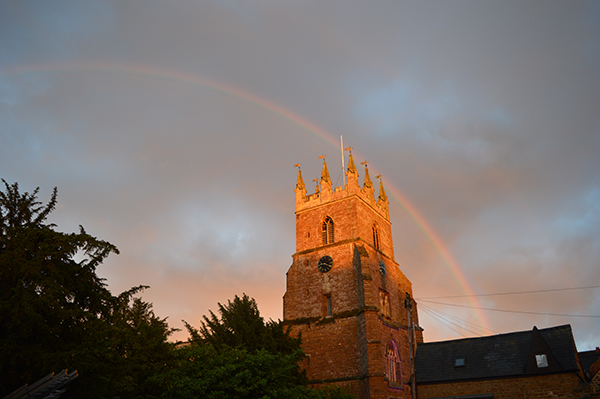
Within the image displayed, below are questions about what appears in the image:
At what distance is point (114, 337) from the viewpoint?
2081cm

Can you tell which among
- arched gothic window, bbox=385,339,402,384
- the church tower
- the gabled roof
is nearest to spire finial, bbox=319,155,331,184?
the church tower

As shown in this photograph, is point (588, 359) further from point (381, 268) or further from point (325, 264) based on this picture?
point (325, 264)

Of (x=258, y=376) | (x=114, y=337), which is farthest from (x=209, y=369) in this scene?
(x=114, y=337)

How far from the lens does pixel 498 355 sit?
126ft

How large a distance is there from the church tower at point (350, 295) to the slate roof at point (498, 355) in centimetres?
207

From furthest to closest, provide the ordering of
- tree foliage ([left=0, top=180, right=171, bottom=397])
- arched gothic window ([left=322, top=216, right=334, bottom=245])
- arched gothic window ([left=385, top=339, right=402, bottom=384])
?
arched gothic window ([left=322, top=216, right=334, bottom=245]), arched gothic window ([left=385, top=339, right=402, bottom=384]), tree foliage ([left=0, top=180, right=171, bottom=397])

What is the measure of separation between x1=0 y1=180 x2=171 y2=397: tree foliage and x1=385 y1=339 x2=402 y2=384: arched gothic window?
22123mm

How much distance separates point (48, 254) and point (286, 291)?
26.8 m

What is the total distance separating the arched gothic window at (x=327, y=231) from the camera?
149 ft

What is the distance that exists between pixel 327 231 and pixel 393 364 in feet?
42.8

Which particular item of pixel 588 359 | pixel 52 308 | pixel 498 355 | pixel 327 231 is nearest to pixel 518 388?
pixel 498 355

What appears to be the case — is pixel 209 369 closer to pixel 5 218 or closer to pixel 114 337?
pixel 114 337

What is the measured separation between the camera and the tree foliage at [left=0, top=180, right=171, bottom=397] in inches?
698

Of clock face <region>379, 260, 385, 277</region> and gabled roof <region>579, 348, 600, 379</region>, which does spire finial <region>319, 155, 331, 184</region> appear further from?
gabled roof <region>579, 348, 600, 379</region>
